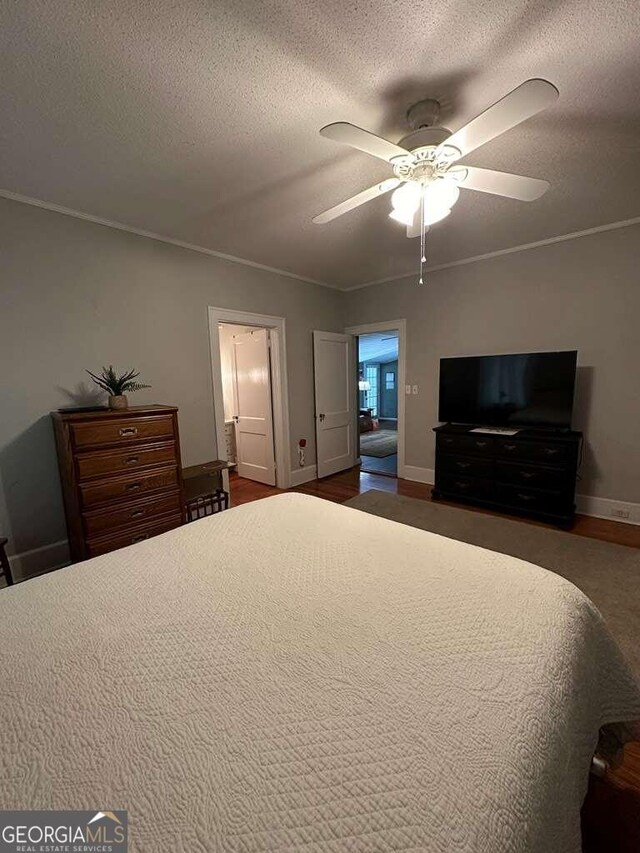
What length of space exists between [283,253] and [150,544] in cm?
284

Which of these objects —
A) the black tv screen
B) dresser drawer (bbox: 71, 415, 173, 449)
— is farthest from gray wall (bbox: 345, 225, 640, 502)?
dresser drawer (bbox: 71, 415, 173, 449)

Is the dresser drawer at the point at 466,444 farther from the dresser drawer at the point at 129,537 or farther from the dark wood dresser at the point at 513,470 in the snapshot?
the dresser drawer at the point at 129,537

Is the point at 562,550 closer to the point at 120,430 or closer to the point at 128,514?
the point at 128,514

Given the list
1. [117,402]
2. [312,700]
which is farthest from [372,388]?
[312,700]

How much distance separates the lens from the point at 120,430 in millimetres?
2271

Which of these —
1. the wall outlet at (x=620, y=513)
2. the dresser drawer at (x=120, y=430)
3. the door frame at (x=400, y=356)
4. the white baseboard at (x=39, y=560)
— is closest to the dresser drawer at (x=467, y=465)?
the door frame at (x=400, y=356)

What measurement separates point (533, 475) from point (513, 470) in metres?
0.16

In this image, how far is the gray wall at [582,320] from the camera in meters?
2.89

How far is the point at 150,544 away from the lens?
4.35ft

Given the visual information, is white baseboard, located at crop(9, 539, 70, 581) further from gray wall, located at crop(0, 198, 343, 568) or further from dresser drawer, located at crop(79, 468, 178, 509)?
dresser drawer, located at crop(79, 468, 178, 509)

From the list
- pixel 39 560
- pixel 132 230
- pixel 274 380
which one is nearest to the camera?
pixel 39 560

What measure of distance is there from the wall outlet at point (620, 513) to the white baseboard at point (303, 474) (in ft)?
10.00

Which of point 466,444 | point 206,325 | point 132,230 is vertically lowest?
point 466,444

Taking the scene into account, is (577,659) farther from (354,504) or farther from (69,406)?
(69,406)
